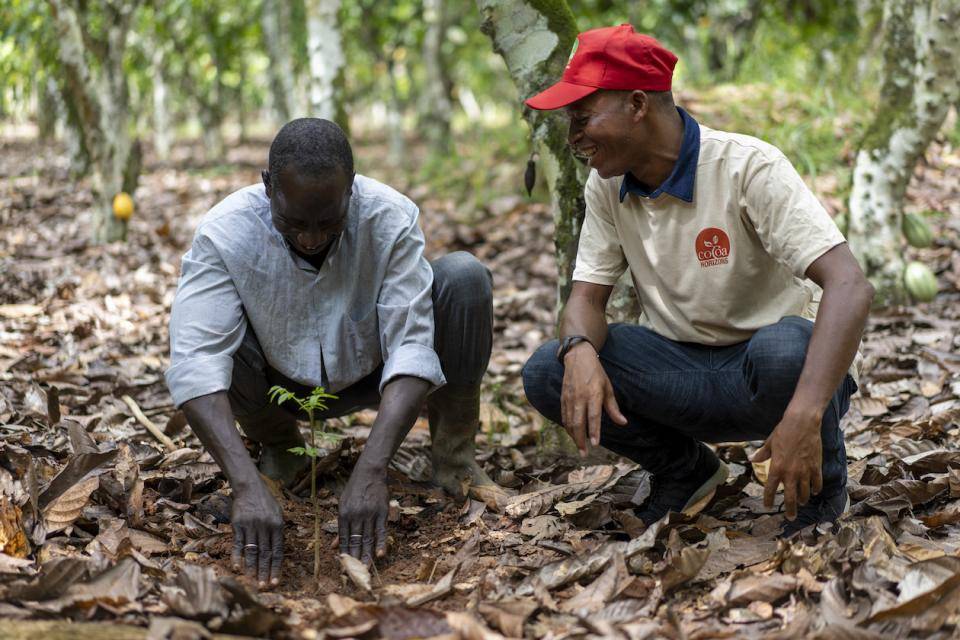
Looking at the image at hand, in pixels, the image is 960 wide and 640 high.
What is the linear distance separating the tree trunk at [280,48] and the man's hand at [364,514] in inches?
359

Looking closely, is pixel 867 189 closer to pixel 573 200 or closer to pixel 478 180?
pixel 573 200

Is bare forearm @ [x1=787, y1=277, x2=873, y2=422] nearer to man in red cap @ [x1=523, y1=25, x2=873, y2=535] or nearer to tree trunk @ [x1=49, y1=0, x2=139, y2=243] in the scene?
man in red cap @ [x1=523, y1=25, x2=873, y2=535]

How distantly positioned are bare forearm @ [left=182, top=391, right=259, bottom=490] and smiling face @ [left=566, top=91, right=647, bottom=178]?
1.22 m

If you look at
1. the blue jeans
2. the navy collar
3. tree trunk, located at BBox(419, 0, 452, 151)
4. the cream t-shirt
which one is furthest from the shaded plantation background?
tree trunk, located at BBox(419, 0, 452, 151)

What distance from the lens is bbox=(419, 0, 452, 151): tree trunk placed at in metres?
12.1

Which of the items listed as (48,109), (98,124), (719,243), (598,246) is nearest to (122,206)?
(98,124)

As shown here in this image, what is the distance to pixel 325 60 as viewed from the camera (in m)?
7.70

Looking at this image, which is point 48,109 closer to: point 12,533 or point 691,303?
point 12,533

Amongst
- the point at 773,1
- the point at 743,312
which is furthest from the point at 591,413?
the point at 773,1

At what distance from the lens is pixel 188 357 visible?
2797mm

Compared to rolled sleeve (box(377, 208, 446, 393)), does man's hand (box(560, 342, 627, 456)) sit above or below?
below

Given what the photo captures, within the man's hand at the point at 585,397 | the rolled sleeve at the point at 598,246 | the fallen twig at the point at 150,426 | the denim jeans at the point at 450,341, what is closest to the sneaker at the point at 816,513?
the man's hand at the point at 585,397

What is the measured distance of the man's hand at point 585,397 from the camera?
2.79m

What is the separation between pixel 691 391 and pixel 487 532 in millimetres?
760
